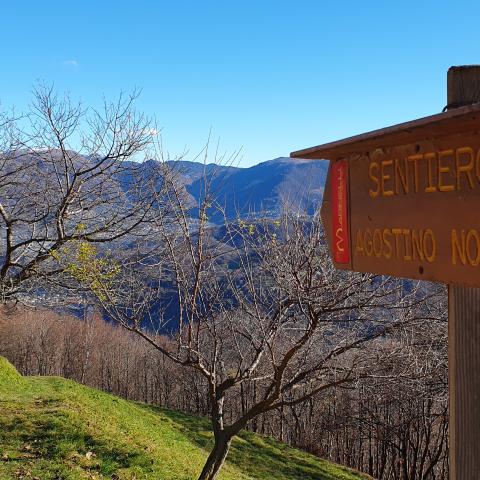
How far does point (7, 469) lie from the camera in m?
7.28

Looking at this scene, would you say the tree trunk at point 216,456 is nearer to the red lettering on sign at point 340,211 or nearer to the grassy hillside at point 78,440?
the grassy hillside at point 78,440

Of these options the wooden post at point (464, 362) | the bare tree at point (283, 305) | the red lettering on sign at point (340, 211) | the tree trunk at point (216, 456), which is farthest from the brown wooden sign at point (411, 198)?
the tree trunk at point (216, 456)

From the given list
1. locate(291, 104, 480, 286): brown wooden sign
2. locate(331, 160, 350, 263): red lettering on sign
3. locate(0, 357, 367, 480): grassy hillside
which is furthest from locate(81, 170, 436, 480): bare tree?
locate(291, 104, 480, 286): brown wooden sign

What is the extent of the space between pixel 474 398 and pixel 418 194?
56cm

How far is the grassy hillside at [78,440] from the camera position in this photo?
25.6 ft

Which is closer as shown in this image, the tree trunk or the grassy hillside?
the tree trunk

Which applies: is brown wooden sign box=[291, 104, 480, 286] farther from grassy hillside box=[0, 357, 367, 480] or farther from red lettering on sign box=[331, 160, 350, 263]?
grassy hillside box=[0, 357, 367, 480]

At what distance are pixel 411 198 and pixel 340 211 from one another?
406 mm

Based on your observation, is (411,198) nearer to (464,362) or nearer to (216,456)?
(464,362)

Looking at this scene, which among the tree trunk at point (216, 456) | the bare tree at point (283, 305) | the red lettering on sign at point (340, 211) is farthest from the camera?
the tree trunk at point (216, 456)

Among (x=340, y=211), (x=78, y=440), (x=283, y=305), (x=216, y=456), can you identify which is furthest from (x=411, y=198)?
(x=78, y=440)

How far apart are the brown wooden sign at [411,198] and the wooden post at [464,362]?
11 centimetres

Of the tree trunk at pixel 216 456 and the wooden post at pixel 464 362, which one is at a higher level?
the wooden post at pixel 464 362

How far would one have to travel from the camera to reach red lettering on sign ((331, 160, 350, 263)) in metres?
1.89
